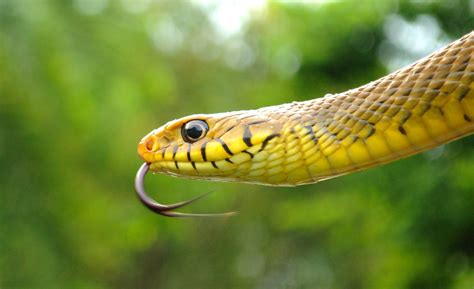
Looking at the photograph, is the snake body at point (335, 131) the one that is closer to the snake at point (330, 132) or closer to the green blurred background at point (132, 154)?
the snake at point (330, 132)

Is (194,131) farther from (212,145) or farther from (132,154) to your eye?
(132,154)

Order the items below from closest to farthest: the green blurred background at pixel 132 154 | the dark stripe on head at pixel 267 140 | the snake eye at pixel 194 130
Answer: the dark stripe on head at pixel 267 140 → the snake eye at pixel 194 130 → the green blurred background at pixel 132 154

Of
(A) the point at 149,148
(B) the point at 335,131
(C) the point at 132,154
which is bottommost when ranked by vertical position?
(B) the point at 335,131

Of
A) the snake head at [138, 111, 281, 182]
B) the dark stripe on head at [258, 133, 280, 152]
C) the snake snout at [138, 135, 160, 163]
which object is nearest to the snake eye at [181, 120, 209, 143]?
the snake head at [138, 111, 281, 182]

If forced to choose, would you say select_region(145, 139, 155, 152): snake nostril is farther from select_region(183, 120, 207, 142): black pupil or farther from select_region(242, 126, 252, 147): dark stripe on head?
select_region(242, 126, 252, 147): dark stripe on head

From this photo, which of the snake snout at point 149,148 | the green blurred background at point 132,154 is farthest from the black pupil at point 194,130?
the green blurred background at point 132,154

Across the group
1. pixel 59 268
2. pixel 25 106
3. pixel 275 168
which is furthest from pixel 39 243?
pixel 275 168

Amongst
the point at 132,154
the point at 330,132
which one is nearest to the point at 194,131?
the point at 330,132
